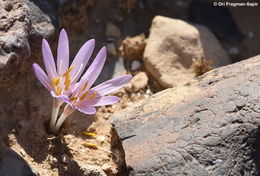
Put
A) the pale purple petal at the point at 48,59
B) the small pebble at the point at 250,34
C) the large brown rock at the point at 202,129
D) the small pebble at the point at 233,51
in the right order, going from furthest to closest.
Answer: the small pebble at the point at 250,34 < the small pebble at the point at 233,51 < the pale purple petal at the point at 48,59 < the large brown rock at the point at 202,129

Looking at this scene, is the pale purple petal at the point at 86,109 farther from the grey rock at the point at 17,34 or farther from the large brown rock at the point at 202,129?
the grey rock at the point at 17,34

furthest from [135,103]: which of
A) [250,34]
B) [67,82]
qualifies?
[250,34]

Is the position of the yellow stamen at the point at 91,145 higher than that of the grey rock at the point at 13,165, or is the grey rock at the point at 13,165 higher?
the grey rock at the point at 13,165

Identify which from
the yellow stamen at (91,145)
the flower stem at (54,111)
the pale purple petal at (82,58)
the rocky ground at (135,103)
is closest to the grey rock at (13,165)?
the rocky ground at (135,103)

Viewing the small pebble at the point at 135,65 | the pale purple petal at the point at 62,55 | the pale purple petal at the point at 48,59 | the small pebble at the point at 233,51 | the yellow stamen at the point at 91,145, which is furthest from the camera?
the small pebble at the point at 233,51

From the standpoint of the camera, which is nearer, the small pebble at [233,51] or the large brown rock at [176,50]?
the large brown rock at [176,50]

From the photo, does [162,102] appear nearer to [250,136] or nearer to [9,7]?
[250,136]

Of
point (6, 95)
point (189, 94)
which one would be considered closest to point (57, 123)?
point (6, 95)
